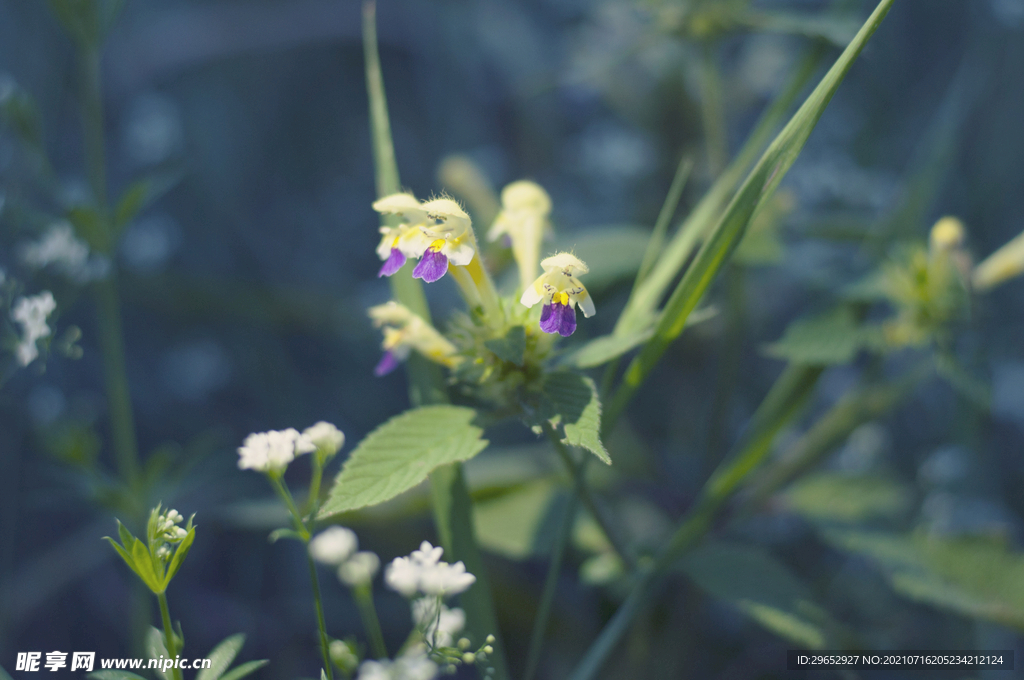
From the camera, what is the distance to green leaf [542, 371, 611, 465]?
499 mm

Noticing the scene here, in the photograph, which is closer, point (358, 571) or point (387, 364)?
point (358, 571)

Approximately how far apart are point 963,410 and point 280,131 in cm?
170

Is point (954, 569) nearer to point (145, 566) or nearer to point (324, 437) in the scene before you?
point (324, 437)

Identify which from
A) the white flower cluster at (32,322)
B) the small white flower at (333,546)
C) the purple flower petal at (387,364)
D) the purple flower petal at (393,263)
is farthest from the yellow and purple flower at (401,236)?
the white flower cluster at (32,322)

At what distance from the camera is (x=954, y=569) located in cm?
94

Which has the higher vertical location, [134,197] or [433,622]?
[134,197]

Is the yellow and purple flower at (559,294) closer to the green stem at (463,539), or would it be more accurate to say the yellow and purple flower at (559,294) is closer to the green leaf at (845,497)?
the green stem at (463,539)

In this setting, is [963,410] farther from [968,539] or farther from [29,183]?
[29,183]

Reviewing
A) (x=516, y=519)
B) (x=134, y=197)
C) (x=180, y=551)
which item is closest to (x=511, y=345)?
(x=180, y=551)

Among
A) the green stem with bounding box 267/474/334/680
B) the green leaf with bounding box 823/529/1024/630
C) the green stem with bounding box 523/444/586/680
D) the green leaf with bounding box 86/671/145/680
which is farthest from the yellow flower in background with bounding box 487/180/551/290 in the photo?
the green leaf with bounding box 823/529/1024/630

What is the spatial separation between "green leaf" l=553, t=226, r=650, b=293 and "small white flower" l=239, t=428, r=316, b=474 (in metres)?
0.45

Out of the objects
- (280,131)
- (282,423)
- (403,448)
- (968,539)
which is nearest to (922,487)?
(968,539)

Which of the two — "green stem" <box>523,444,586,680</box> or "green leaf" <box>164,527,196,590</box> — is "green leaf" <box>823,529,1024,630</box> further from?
"green leaf" <box>164,527,196,590</box>

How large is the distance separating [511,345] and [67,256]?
0.68m
